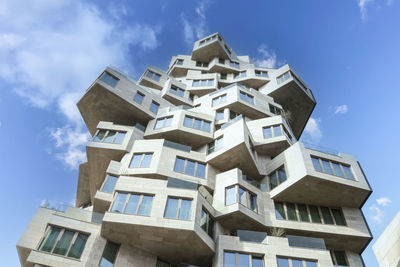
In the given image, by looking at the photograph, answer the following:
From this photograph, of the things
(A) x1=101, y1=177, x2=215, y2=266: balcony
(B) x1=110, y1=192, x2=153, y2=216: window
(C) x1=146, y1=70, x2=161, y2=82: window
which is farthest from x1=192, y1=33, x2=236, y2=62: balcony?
(B) x1=110, y1=192, x2=153, y2=216: window

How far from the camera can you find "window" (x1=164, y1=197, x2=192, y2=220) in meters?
17.6

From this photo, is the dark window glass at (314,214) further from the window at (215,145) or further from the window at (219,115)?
the window at (219,115)

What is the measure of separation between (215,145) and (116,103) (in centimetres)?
1209

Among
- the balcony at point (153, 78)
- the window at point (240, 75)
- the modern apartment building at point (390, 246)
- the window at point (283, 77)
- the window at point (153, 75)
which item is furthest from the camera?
the window at point (240, 75)

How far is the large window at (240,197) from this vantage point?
2122 centimetres

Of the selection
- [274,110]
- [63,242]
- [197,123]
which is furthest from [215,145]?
[63,242]

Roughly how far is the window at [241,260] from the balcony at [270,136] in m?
13.0

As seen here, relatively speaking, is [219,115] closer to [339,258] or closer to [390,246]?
[339,258]

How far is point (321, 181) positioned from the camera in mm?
21719

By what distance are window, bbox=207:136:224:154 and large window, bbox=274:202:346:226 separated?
24.5ft

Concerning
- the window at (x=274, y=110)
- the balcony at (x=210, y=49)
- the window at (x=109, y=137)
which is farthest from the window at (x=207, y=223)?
the balcony at (x=210, y=49)

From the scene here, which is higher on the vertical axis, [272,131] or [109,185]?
[272,131]

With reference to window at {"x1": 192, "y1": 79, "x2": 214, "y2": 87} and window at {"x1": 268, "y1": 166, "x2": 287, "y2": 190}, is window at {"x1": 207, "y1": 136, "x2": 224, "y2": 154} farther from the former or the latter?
window at {"x1": 192, "y1": 79, "x2": 214, "y2": 87}

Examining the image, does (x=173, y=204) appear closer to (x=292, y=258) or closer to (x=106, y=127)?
(x=292, y=258)
